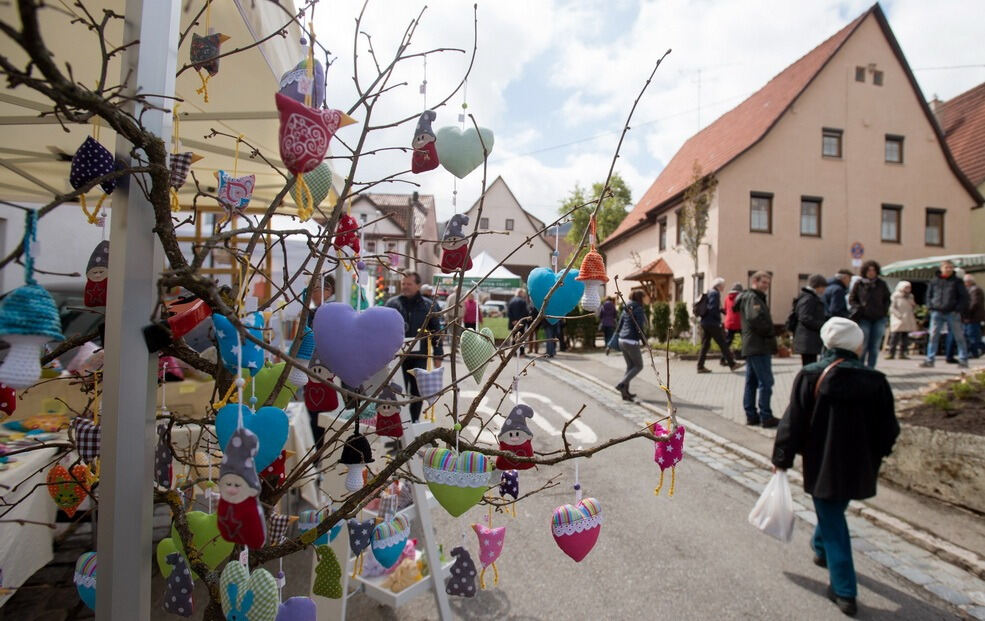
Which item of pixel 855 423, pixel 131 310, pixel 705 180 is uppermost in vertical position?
pixel 705 180

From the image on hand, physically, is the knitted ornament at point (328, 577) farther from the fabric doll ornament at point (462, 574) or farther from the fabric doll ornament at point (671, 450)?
the fabric doll ornament at point (671, 450)

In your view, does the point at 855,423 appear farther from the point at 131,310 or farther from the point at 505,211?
the point at 505,211

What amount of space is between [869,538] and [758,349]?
265cm

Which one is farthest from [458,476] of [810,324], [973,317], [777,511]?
[973,317]

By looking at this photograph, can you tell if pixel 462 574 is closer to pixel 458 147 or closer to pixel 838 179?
pixel 458 147

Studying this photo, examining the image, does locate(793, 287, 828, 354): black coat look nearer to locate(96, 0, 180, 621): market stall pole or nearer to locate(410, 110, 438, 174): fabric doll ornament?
locate(410, 110, 438, 174): fabric doll ornament

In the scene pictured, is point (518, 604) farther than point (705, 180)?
No

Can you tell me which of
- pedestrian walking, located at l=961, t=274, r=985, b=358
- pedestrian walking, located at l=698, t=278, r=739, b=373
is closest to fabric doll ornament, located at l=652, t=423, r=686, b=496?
pedestrian walking, located at l=698, t=278, r=739, b=373

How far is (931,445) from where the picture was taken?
4.34 meters

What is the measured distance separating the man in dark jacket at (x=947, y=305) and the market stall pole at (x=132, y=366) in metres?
11.5

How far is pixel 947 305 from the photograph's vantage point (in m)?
9.32

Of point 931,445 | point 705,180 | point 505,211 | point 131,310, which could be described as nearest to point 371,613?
point 131,310

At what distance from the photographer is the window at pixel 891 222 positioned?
58.1 feet

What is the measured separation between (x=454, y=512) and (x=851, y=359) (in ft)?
9.12
